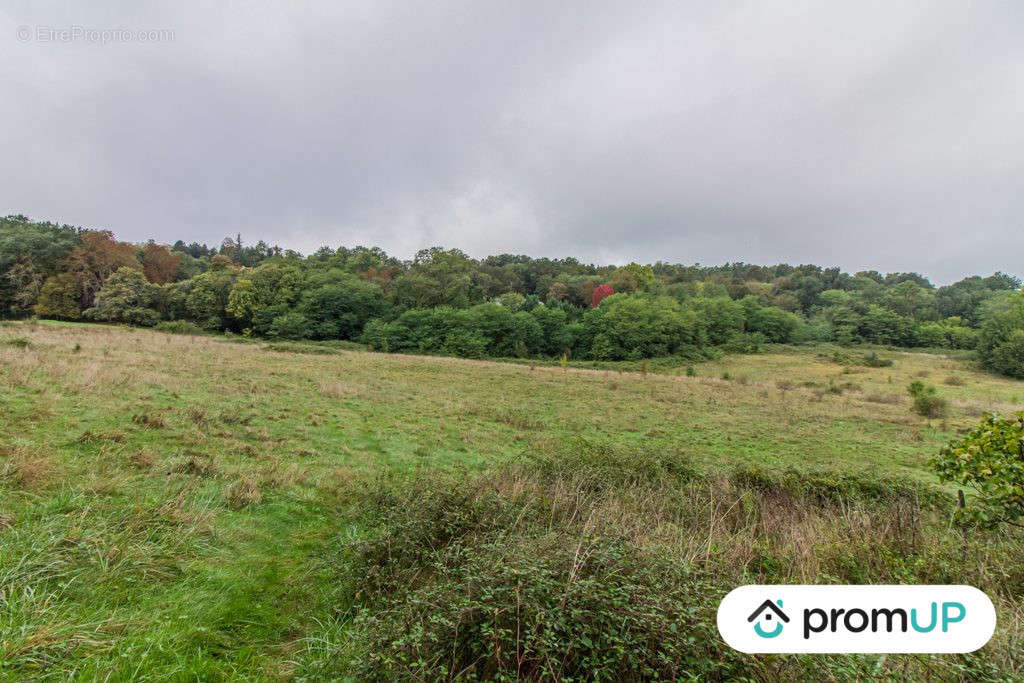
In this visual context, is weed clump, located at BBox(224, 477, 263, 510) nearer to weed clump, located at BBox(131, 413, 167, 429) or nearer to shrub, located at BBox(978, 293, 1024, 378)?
weed clump, located at BBox(131, 413, 167, 429)

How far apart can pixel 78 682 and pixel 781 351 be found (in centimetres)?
8520

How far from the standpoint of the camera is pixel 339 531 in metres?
5.91

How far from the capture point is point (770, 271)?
13950cm

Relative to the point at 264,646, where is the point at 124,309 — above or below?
above

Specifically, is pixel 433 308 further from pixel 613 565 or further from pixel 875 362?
pixel 613 565

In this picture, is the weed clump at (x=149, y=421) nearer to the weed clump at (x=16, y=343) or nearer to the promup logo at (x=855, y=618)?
the promup logo at (x=855, y=618)

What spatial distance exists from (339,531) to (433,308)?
→ 223 feet

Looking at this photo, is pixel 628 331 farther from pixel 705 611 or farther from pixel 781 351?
pixel 705 611

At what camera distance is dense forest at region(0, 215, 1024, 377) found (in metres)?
55.8

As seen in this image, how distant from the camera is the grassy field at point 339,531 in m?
3.04

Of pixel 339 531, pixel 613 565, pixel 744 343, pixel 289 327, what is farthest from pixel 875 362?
pixel 289 327

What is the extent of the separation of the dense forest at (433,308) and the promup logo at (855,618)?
5959 cm

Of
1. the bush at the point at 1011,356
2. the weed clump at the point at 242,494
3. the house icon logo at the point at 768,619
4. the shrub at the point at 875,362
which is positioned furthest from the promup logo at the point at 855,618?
the bush at the point at 1011,356

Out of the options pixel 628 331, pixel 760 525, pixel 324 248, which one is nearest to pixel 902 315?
pixel 628 331
